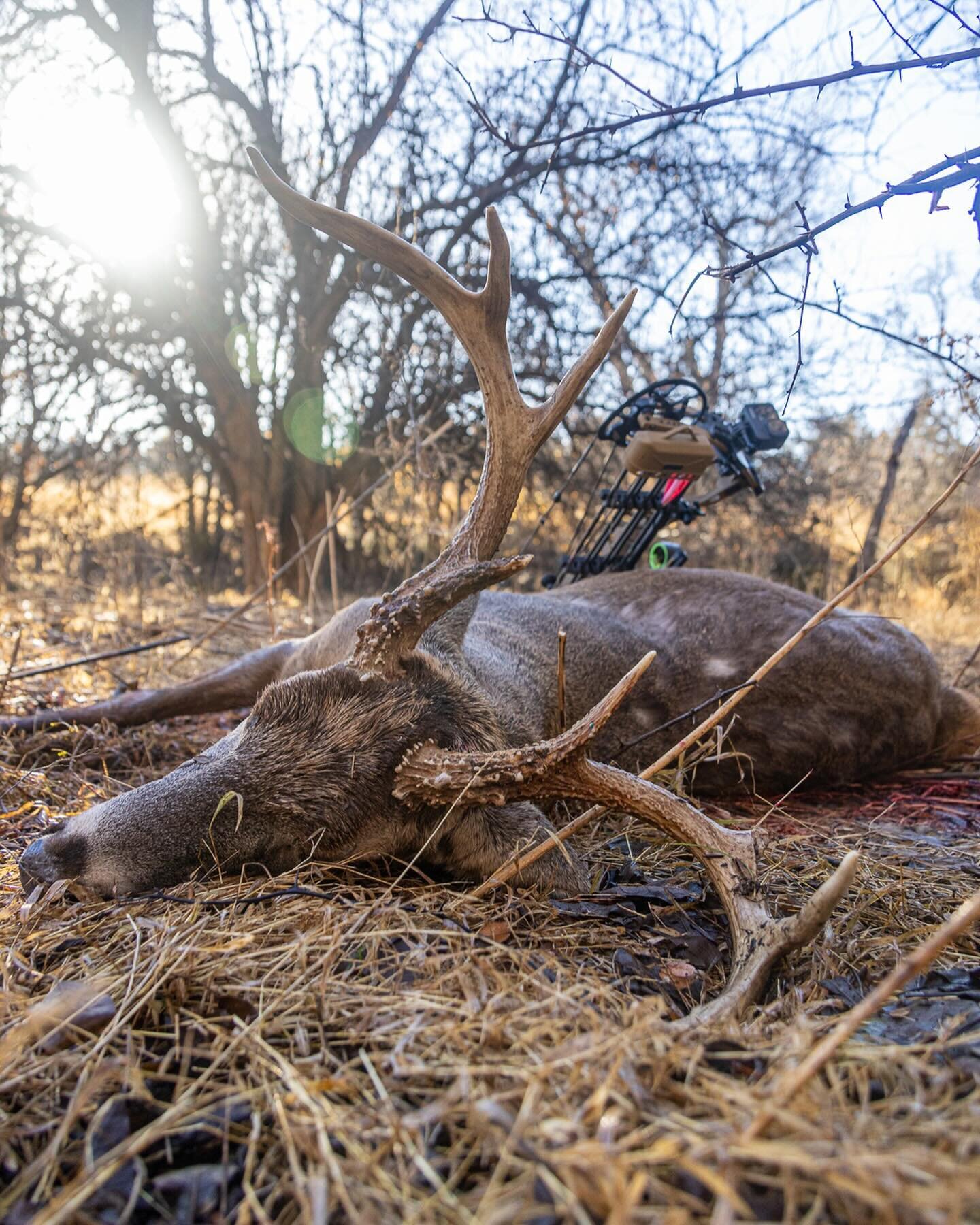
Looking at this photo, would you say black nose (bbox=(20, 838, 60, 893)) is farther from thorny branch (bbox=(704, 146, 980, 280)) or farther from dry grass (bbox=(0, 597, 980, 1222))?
thorny branch (bbox=(704, 146, 980, 280))

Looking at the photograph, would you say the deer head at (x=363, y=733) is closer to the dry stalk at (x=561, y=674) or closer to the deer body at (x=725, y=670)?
the dry stalk at (x=561, y=674)

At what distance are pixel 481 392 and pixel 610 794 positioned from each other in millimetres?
1295

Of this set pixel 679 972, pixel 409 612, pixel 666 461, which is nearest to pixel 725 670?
pixel 666 461

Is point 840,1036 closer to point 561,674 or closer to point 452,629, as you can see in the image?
point 561,674

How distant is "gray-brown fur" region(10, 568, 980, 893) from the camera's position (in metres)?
2.37

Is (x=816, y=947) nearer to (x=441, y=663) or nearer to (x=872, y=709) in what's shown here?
(x=441, y=663)

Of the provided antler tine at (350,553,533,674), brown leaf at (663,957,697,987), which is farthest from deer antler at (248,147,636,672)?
brown leaf at (663,957,697,987)

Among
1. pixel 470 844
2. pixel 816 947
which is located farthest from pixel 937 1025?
pixel 470 844

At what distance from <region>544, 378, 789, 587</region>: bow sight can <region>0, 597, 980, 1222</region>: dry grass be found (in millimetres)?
2318

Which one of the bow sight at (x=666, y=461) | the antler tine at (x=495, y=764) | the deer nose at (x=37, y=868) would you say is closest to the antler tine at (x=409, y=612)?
the antler tine at (x=495, y=764)

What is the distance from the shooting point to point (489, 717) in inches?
108

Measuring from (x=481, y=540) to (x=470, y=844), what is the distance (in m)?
0.93

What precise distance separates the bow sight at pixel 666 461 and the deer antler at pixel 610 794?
2245 mm

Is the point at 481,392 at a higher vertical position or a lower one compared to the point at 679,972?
higher
